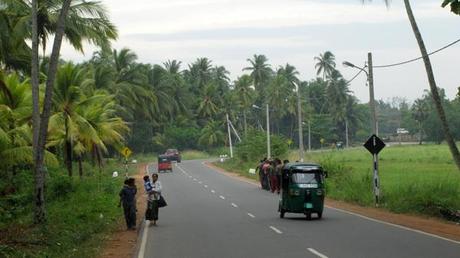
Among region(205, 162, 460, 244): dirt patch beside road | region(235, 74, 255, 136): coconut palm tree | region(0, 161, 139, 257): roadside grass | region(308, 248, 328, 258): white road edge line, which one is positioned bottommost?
region(205, 162, 460, 244): dirt patch beside road

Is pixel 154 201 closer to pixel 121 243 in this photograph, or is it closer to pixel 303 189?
pixel 121 243

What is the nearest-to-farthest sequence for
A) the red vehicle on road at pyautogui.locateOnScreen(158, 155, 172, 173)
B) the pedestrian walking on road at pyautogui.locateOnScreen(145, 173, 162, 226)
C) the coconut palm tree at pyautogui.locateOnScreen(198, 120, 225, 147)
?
the pedestrian walking on road at pyautogui.locateOnScreen(145, 173, 162, 226), the red vehicle on road at pyautogui.locateOnScreen(158, 155, 172, 173), the coconut palm tree at pyautogui.locateOnScreen(198, 120, 225, 147)

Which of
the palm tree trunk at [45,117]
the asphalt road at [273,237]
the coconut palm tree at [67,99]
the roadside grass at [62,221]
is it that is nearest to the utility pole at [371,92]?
the asphalt road at [273,237]

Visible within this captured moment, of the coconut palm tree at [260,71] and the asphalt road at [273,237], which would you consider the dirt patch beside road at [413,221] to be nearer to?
the asphalt road at [273,237]

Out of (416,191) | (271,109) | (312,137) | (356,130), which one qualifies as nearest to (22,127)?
(416,191)

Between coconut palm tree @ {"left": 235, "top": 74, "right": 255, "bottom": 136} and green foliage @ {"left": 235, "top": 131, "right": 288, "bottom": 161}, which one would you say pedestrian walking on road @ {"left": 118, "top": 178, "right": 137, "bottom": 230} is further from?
coconut palm tree @ {"left": 235, "top": 74, "right": 255, "bottom": 136}

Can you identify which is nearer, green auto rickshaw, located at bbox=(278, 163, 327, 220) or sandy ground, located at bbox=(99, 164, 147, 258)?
sandy ground, located at bbox=(99, 164, 147, 258)

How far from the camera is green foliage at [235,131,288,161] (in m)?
67.1

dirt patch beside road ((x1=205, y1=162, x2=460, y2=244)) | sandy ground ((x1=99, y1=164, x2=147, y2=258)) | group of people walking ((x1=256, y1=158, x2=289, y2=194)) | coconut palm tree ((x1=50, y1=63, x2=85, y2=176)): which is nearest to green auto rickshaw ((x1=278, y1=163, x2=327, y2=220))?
dirt patch beside road ((x1=205, y1=162, x2=460, y2=244))

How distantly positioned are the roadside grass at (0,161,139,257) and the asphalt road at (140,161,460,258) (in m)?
1.66

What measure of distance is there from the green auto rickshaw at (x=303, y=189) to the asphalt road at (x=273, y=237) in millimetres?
497

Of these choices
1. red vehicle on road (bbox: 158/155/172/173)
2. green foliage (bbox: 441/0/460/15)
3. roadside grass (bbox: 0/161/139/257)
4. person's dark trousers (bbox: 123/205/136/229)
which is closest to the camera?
green foliage (bbox: 441/0/460/15)

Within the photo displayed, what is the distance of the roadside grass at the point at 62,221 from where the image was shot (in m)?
15.1

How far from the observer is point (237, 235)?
18.4 m
